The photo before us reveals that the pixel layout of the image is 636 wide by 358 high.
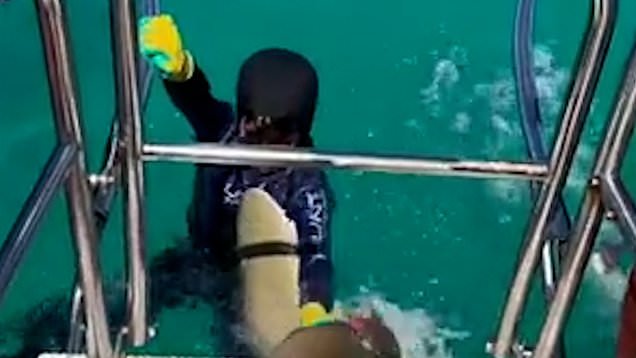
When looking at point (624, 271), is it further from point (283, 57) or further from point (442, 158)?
point (442, 158)

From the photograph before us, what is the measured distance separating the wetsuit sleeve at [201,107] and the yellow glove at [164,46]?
7 cm

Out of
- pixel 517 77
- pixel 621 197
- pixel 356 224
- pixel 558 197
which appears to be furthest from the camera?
pixel 356 224

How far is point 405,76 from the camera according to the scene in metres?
3.35

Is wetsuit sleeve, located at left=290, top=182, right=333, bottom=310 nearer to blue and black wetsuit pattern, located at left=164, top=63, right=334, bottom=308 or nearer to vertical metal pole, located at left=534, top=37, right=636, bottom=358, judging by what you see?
blue and black wetsuit pattern, located at left=164, top=63, right=334, bottom=308

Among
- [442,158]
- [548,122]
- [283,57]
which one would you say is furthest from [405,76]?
[442,158]

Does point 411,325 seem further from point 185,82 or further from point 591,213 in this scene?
point 591,213

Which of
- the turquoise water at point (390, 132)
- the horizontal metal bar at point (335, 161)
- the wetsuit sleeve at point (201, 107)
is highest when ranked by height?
the horizontal metal bar at point (335, 161)

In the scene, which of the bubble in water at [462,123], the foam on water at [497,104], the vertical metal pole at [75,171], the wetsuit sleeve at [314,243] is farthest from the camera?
the bubble in water at [462,123]

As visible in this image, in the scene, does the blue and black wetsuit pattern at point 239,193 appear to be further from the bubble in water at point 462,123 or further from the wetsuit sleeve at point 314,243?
the bubble in water at point 462,123

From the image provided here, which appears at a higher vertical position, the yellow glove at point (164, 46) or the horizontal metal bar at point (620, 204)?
the horizontal metal bar at point (620, 204)

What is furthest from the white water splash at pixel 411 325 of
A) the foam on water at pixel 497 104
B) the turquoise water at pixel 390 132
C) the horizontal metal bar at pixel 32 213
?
the horizontal metal bar at pixel 32 213

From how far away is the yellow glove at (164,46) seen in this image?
6.26 ft

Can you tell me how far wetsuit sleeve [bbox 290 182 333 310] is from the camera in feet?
7.05

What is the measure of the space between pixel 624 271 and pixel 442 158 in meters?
1.56
